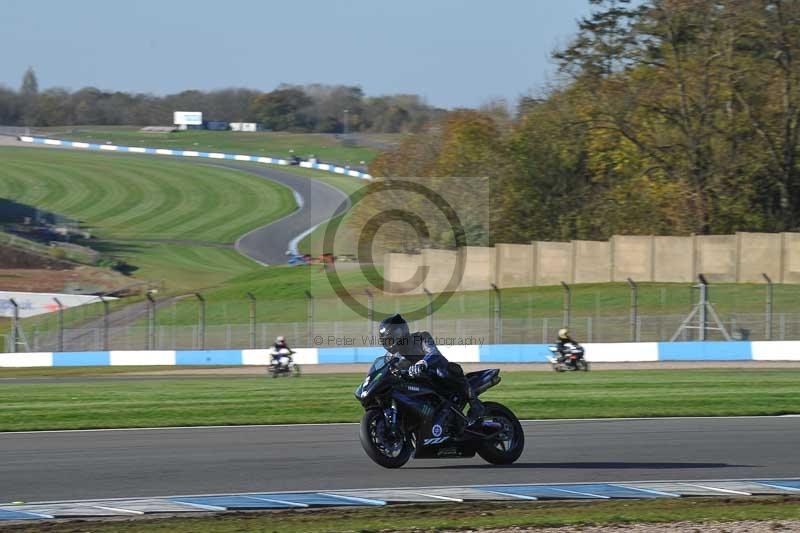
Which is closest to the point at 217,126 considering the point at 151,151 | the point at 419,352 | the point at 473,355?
the point at 151,151

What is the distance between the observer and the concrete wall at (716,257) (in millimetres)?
45031

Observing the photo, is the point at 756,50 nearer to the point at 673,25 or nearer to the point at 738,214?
the point at 673,25

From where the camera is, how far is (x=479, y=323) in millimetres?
38219

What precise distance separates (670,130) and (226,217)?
48.8 meters

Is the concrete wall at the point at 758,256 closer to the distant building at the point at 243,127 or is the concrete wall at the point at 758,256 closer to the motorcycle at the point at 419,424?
the motorcycle at the point at 419,424

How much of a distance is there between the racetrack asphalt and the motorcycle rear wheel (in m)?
0.14

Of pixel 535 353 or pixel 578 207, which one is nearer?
pixel 535 353

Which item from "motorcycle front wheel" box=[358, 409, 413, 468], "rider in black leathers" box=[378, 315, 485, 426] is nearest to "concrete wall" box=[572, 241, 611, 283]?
"rider in black leathers" box=[378, 315, 485, 426]

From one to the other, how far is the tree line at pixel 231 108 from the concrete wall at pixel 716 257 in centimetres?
10246

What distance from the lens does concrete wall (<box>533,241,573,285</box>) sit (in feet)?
161

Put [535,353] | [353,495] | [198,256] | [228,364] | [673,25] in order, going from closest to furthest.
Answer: [353,495]
[535,353]
[228,364]
[673,25]
[198,256]

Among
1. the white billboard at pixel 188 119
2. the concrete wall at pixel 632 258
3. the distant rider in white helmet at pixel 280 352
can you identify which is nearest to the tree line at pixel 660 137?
the concrete wall at pixel 632 258

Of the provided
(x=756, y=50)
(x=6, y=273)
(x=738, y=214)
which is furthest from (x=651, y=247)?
(x=6, y=273)

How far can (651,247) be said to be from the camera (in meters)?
46.8
